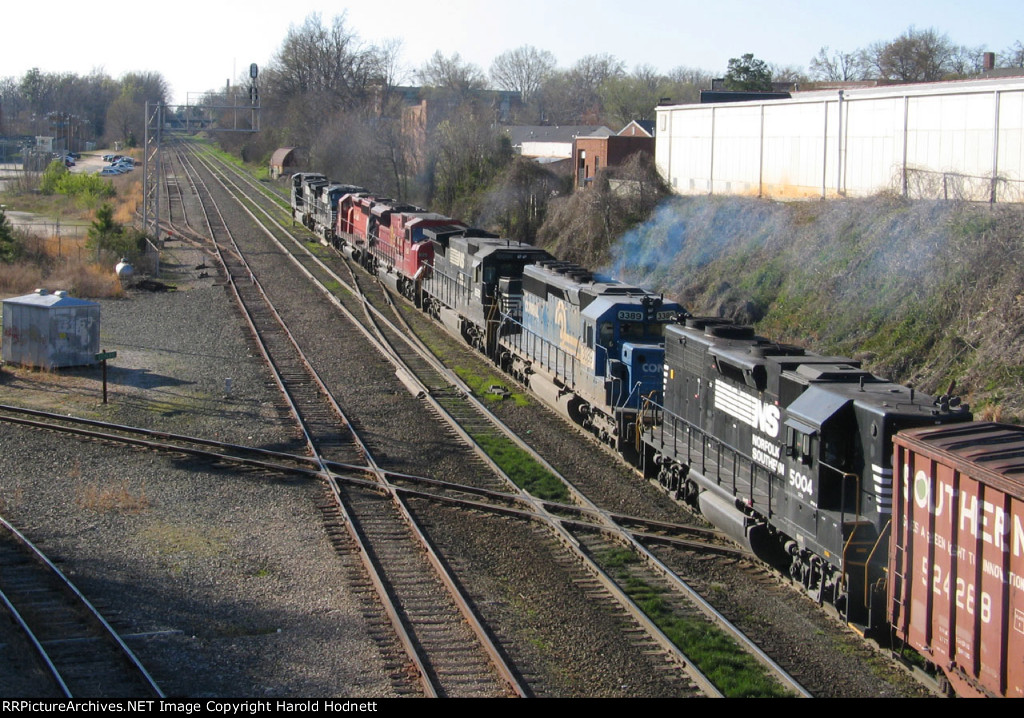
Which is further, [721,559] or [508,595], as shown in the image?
[721,559]

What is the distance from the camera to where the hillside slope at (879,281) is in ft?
66.8

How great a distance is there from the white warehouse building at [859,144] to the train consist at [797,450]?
10.7 meters

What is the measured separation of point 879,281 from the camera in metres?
24.5

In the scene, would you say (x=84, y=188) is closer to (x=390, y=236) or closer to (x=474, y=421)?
(x=390, y=236)

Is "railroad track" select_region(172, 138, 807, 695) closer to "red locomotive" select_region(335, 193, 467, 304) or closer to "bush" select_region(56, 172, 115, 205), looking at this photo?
"red locomotive" select_region(335, 193, 467, 304)

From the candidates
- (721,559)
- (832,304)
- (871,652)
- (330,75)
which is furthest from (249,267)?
(330,75)

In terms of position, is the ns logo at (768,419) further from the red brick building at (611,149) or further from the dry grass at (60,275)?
the red brick building at (611,149)

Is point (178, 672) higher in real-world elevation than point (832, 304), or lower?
lower

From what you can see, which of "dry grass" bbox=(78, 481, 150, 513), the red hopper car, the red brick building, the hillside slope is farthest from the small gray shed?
the red brick building

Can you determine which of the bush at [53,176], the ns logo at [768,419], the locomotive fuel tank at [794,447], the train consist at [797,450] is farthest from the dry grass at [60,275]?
the bush at [53,176]

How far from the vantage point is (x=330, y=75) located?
102125mm

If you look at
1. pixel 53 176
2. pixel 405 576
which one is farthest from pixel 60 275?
pixel 53 176

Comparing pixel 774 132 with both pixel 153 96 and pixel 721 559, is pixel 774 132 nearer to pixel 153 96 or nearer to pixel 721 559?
pixel 721 559

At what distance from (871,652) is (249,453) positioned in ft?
36.5
